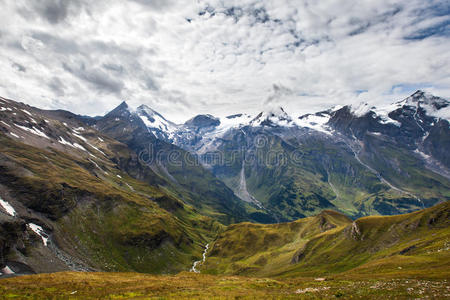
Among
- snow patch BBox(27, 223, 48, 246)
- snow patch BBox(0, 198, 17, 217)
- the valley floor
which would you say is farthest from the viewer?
snow patch BBox(0, 198, 17, 217)

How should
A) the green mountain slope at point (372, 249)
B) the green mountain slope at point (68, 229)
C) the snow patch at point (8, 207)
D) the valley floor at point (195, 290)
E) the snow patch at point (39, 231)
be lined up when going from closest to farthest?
the valley floor at point (195, 290)
the green mountain slope at point (372, 249)
the green mountain slope at point (68, 229)
the snow patch at point (39, 231)
the snow patch at point (8, 207)

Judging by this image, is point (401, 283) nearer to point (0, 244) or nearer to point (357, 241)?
point (357, 241)

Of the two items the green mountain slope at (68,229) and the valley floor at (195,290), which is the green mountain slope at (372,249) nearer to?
the valley floor at (195,290)

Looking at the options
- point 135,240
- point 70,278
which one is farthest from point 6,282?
point 135,240

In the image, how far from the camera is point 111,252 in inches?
6496

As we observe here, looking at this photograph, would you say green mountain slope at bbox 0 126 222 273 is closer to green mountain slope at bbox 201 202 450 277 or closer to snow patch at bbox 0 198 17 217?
snow patch at bbox 0 198 17 217

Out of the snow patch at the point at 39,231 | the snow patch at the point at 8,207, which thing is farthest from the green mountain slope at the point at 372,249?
the snow patch at the point at 8,207

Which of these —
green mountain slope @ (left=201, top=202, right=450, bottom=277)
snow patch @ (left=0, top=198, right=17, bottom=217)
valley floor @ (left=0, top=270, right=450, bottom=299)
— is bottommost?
green mountain slope @ (left=201, top=202, right=450, bottom=277)

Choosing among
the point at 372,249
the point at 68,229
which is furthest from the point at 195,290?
the point at 68,229

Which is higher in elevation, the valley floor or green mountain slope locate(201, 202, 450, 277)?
the valley floor

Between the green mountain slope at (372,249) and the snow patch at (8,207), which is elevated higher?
the snow patch at (8,207)

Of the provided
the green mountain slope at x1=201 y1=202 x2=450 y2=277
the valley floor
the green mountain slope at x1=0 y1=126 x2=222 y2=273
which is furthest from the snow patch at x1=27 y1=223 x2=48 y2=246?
the valley floor

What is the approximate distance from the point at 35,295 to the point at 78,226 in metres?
153

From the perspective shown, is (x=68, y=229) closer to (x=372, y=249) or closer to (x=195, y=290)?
(x=195, y=290)
